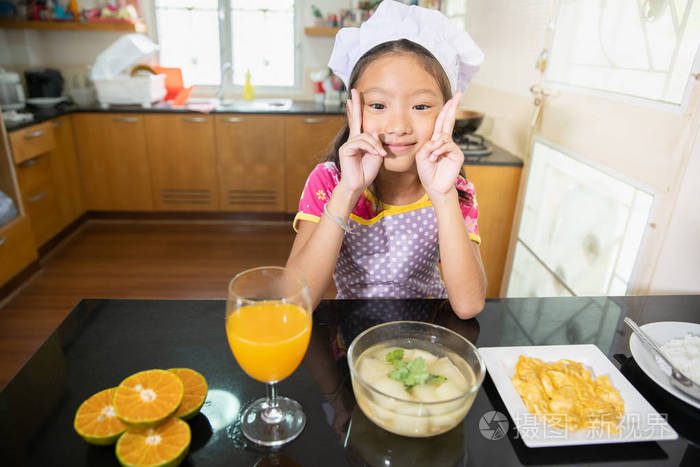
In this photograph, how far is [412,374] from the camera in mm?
595

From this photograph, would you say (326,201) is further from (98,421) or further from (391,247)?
(98,421)

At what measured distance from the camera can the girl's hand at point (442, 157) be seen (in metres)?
0.97

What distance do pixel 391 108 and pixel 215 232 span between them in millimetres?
2674

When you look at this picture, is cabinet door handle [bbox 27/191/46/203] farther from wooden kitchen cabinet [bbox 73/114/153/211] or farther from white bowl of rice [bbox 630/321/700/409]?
white bowl of rice [bbox 630/321/700/409]

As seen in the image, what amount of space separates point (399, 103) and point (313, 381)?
62cm

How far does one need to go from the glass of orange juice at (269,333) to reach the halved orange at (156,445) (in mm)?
83

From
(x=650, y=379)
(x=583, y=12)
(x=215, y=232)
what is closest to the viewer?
(x=650, y=379)

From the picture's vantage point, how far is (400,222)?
119 cm

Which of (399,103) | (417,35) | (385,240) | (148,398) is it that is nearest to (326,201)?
(385,240)

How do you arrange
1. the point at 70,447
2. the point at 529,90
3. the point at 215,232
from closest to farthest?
the point at 70,447 → the point at 529,90 → the point at 215,232

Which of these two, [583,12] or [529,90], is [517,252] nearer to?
[529,90]

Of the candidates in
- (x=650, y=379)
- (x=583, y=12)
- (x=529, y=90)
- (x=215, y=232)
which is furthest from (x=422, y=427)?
(x=215, y=232)

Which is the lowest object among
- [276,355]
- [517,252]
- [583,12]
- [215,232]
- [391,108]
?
[215,232]

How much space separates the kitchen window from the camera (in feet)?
12.1
